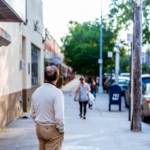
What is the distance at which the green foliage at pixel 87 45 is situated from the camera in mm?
40312

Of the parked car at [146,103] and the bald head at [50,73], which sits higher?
the bald head at [50,73]

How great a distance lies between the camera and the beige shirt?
5036 millimetres

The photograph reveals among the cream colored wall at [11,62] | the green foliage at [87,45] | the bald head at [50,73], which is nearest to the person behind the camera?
the bald head at [50,73]

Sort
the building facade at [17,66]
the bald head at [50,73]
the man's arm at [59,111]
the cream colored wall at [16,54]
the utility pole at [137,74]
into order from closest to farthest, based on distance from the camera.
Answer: the man's arm at [59,111] → the bald head at [50,73] → the utility pole at [137,74] → the building facade at [17,66] → the cream colored wall at [16,54]

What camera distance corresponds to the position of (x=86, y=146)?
27.9 feet

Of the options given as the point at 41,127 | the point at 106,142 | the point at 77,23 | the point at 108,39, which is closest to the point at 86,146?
the point at 106,142

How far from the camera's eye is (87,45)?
4084cm

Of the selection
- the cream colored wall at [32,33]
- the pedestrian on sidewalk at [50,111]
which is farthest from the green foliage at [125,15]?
the pedestrian on sidewalk at [50,111]

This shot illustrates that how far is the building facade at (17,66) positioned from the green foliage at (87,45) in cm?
2067

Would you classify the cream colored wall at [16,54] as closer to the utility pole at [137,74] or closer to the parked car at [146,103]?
the utility pole at [137,74]

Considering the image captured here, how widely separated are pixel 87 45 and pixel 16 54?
27248mm

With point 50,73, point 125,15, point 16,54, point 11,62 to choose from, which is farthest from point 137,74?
point 125,15

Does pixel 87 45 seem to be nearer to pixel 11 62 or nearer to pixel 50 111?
pixel 11 62

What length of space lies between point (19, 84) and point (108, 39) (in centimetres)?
2685
